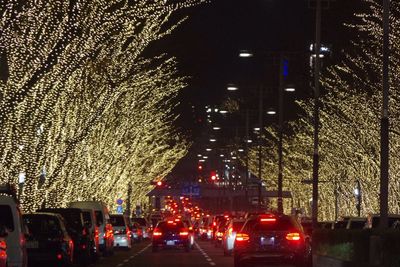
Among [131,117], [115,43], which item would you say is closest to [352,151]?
[131,117]

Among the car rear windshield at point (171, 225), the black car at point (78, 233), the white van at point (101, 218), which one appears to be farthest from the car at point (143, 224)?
the black car at point (78, 233)

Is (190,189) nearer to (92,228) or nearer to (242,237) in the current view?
(92,228)

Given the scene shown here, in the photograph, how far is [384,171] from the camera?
2872cm

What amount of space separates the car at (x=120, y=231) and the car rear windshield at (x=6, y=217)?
3006 cm

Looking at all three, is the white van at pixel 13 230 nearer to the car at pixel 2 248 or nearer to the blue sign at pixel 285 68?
the car at pixel 2 248

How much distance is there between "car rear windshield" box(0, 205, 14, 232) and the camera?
23.6 metres

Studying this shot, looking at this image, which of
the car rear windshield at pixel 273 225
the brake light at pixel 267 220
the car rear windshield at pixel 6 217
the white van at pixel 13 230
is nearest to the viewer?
the white van at pixel 13 230

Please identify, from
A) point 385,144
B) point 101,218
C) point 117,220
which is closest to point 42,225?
point 385,144

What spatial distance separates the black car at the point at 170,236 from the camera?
53156mm

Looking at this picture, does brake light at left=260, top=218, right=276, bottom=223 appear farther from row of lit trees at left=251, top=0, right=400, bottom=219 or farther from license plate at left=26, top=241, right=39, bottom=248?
row of lit trees at left=251, top=0, right=400, bottom=219

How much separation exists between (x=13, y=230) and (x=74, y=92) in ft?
70.0

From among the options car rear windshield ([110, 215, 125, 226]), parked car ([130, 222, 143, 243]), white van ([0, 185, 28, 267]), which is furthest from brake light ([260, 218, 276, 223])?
parked car ([130, 222, 143, 243])

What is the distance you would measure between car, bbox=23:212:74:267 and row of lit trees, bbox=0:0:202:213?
15.5ft

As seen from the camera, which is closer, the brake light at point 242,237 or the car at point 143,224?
the brake light at point 242,237
